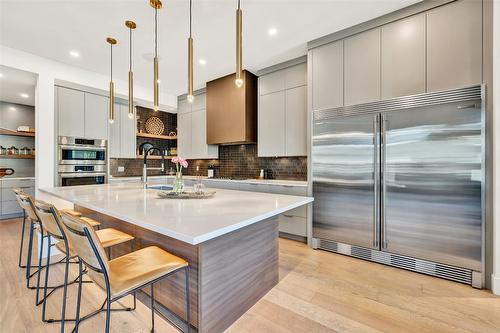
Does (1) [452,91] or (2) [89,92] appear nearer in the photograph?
(1) [452,91]

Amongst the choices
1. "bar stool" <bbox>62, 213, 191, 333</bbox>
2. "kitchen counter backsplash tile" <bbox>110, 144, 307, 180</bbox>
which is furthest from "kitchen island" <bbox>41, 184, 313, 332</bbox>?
"kitchen counter backsplash tile" <bbox>110, 144, 307, 180</bbox>

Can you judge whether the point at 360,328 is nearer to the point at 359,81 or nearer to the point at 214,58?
the point at 359,81

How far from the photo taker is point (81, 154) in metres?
4.01

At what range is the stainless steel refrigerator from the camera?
82.8 inches

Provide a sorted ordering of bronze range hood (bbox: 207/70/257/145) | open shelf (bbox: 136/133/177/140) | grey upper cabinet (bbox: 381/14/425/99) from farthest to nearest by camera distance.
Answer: open shelf (bbox: 136/133/177/140)
bronze range hood (bbox: 207/70/257/145)
grey upper cabinet (bbox: 381/14/425/99)

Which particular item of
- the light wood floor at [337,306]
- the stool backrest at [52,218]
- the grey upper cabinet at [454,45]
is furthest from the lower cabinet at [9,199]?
the grey upper cabinet at [454,45]

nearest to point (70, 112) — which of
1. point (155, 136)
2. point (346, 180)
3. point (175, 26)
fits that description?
point (155, 136)

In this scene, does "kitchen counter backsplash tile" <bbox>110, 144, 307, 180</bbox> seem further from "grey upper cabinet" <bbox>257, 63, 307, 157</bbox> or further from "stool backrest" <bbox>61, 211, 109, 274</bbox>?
"stool backrest" <bbox>61, 211, 109, 274</bbox>

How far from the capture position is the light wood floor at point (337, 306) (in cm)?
160

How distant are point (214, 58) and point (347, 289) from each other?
3.48 meters

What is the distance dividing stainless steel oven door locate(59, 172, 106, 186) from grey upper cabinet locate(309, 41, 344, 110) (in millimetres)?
4001

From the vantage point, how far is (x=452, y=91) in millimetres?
2160

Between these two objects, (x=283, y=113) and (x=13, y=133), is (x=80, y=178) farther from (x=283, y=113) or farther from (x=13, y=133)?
(x=283, y=113)

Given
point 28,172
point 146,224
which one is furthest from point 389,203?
point 28,172
